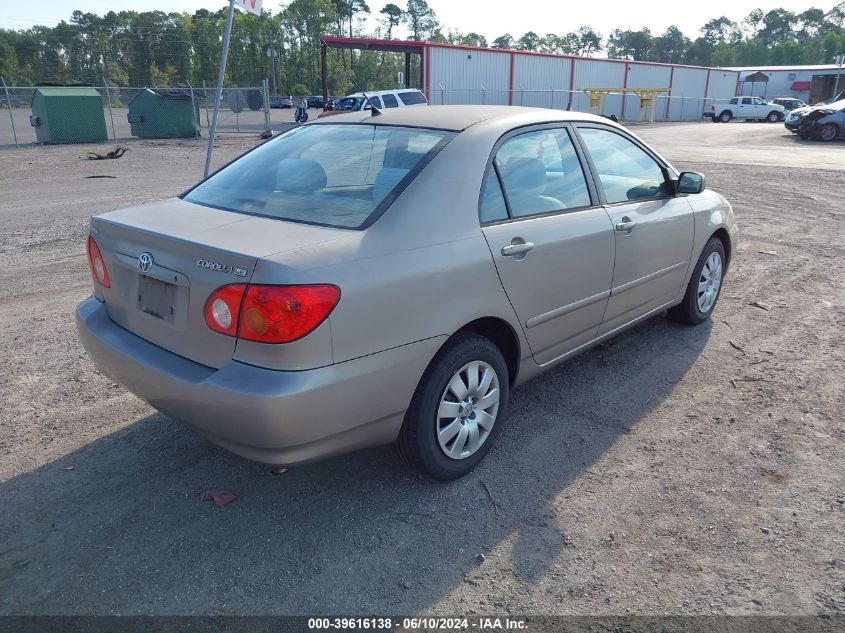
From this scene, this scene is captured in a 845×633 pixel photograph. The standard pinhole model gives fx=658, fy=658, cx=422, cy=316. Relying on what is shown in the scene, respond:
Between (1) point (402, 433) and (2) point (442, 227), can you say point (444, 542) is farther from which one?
(2) point (442, 227)

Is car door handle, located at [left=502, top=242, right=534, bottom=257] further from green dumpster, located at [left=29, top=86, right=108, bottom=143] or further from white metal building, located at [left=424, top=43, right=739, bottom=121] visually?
white metal building, located at [left=424, top=43, right=739, bottom=121]

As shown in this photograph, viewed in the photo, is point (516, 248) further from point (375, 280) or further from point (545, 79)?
point (545, 79)

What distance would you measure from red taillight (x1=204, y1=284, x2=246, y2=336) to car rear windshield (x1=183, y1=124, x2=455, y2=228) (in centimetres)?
57

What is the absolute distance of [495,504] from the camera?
308 centimetres

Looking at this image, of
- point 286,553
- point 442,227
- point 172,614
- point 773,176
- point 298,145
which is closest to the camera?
point 172,614

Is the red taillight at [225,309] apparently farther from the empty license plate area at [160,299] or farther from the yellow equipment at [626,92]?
the yellow equipment at [626,92]

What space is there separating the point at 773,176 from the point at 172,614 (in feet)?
53.6

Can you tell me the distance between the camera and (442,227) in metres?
2.96

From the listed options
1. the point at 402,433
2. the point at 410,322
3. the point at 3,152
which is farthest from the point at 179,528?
the point at 3,152

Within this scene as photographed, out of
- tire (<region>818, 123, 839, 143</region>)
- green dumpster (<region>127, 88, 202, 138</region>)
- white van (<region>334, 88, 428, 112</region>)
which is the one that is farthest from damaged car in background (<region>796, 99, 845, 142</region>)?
green dumpster (<region>127, 88, 202, 138</region>)

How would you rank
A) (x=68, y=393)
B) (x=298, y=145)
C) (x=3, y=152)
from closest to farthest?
(x=298, y=145)
(x=68, y=393)
(x=3, y=152)

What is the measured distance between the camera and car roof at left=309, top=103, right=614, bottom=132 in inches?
137

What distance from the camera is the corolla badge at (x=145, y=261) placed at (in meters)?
2.82

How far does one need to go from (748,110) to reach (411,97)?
104 feet
